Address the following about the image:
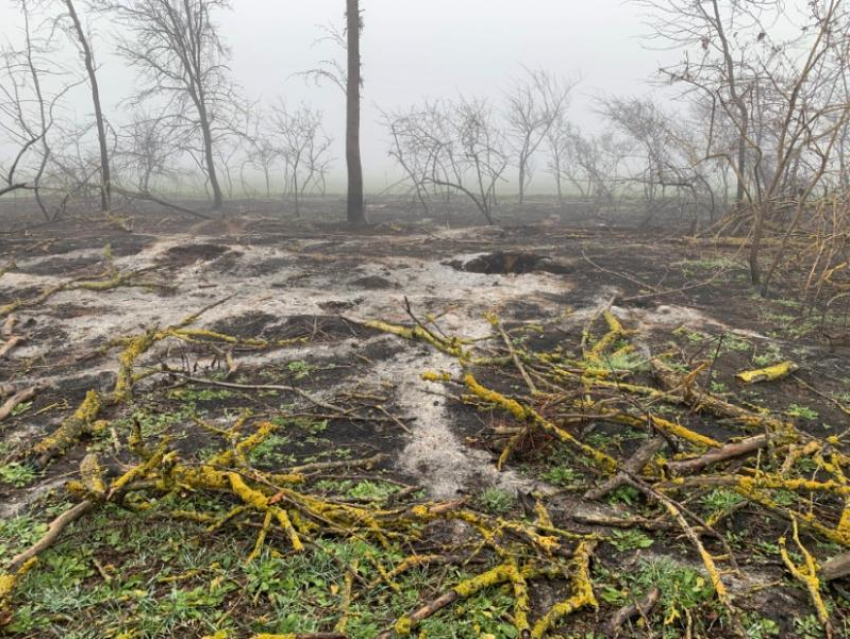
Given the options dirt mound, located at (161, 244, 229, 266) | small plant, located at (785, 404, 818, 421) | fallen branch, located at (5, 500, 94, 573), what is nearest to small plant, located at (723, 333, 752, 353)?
small plant, located at (785, 404, 818, 421)

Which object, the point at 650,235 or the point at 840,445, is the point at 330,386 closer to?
the point at 840,445

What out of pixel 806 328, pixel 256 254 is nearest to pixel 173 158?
pixel 256 254

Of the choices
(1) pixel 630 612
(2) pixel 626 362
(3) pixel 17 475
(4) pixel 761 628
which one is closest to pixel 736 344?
(2) pixel 626 362

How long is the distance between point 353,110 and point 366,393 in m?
11.1

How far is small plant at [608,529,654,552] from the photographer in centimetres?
249

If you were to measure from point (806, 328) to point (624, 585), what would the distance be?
195 inches

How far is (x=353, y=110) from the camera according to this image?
→ 13414 millimetres

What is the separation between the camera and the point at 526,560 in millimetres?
2377

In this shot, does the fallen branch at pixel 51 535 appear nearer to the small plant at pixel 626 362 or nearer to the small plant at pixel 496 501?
the small plant at pixel 496 501

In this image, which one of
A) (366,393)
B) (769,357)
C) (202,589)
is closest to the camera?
(202,589)

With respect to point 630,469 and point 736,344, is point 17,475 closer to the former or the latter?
point 630,469

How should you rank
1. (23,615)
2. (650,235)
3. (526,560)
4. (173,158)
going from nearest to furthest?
(23,615) → (526,560) → (650,235) → (173,158)

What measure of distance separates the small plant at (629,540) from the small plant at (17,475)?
3.17 metres

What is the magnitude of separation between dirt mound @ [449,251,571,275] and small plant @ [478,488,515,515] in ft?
19.1
